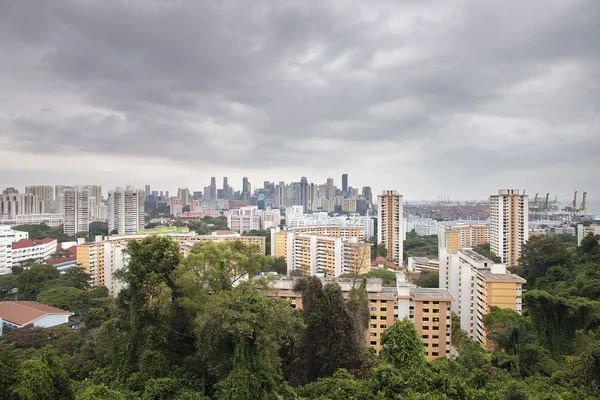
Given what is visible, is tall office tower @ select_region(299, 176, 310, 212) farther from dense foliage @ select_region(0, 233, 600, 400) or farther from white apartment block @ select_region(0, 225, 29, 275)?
dense foliage @ select_region(0, 233, 600, 400)

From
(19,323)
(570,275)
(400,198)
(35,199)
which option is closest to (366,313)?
(570,275)

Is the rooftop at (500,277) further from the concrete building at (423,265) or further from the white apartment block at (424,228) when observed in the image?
the white apartment block at (424,228)

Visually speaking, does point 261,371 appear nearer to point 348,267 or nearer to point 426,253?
point 348,267

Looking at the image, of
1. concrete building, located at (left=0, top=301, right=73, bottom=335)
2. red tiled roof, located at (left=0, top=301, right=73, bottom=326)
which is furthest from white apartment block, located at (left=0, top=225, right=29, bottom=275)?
concrete building, located at (left=0, top=301, right=73, bottom=335)

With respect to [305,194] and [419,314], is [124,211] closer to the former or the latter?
[419,314]

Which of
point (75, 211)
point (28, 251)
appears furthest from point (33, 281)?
point (75, 211)

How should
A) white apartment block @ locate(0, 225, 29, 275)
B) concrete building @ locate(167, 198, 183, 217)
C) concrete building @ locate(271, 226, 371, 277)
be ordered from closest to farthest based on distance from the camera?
concrete building @ locate(271, 226, 371, 277), white apartment block @ locate(0, 225, 29, 275), concrete building @ locate(167, 198, 183, 217)

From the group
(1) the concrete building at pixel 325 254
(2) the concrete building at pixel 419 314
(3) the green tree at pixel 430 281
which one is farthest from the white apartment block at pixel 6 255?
(3) the green tree at pixel 430 281
